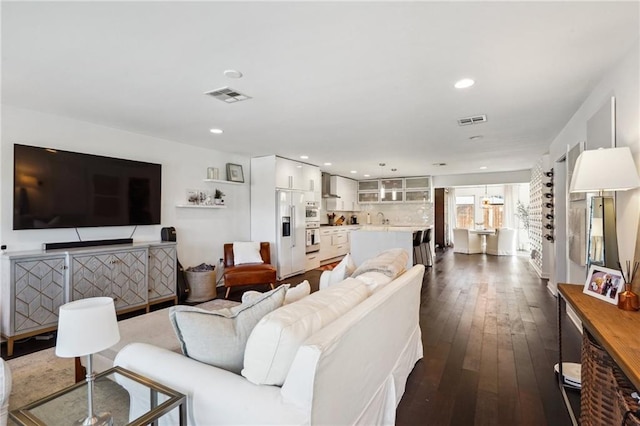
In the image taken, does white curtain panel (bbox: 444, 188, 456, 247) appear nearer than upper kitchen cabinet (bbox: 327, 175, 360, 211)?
No

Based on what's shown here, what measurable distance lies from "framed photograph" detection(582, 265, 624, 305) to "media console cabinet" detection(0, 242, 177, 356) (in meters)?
4.32

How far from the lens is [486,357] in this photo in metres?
2.67

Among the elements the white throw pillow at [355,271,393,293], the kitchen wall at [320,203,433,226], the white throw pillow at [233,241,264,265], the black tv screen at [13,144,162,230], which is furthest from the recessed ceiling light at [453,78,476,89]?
the kitchen wall at [320,203,433,226]

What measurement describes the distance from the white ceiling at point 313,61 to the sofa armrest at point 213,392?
1785 mm

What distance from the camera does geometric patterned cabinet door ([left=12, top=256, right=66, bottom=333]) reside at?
2.86m

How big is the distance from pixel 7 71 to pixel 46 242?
187 cm

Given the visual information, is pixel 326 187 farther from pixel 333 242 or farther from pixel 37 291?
pixel 37 291

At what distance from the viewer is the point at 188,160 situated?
4926 millimetres

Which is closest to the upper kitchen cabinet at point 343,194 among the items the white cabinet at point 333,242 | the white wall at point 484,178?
the white cabinet at point 333,242

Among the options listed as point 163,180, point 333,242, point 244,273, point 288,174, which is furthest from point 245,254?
point 333,242

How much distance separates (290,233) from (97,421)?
4.74m

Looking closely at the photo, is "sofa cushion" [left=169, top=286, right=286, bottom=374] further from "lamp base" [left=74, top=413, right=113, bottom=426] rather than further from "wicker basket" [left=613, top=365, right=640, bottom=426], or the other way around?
"wicker basket" [left=613, top=365, right=640, bottom=426]

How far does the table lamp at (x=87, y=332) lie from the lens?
1205mm

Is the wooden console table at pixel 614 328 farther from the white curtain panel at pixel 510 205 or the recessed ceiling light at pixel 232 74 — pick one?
the white curtain panel at pixel 510 205
